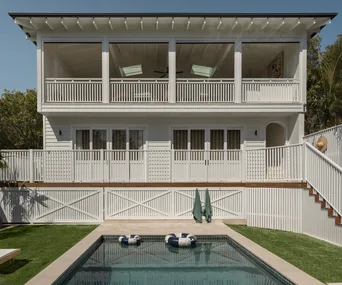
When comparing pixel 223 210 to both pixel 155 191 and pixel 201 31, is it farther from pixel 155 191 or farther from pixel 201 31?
pixel 201 31

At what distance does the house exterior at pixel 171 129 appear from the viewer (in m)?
11.3

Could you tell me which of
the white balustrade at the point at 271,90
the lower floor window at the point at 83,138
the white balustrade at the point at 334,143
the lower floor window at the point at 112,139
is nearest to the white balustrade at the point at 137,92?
the lower floor window at the point at 112,139

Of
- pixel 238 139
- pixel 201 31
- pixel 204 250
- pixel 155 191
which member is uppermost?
pixel 201 31

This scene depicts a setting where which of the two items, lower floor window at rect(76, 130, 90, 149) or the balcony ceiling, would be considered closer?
the balcony ceiling

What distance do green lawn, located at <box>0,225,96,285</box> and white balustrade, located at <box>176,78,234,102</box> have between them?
6.92 metres

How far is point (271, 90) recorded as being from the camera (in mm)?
13945

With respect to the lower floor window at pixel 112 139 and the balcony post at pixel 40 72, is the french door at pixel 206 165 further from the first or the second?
the balcony post at pixel 40 72

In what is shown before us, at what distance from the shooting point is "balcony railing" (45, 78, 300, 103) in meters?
13.7

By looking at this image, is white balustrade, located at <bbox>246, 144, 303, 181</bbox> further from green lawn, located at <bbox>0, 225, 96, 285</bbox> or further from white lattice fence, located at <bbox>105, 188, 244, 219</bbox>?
green lawn, located at <bbox>0, 225, 96, 285</bbox>

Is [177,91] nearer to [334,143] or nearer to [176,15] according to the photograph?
[176,15]

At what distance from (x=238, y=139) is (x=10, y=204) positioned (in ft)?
34.9

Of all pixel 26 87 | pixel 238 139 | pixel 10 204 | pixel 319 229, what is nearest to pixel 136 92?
pixel 238 139

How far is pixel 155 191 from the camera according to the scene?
1205cm

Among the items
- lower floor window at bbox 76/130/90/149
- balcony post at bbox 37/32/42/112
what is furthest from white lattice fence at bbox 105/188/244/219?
balcony post at bbox 37/32/42/112
